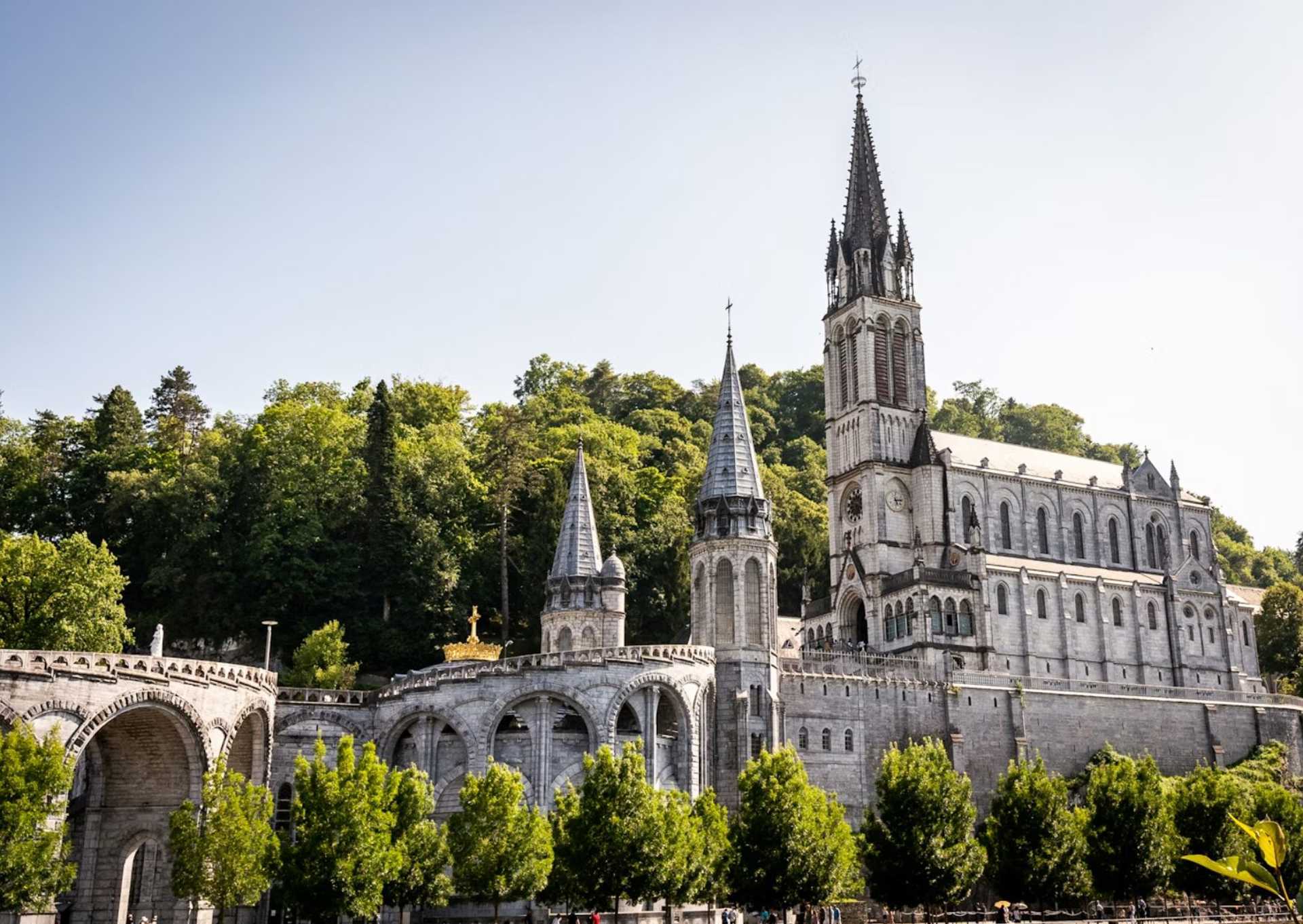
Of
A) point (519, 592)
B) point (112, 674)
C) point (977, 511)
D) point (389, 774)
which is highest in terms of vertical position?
point (977, 511)

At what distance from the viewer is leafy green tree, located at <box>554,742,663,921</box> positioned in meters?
39.5

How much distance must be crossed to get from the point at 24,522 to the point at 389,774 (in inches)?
1783

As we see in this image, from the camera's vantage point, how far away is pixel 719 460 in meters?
55.4

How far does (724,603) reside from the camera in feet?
175

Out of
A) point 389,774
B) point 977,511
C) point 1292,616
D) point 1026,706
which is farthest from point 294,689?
point 1292,616

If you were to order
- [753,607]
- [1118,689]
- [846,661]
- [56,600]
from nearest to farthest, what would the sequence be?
[753,607], [56,600], [846,661], [1118,689]

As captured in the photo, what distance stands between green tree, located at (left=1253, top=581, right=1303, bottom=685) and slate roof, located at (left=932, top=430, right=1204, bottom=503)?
28.1 feet

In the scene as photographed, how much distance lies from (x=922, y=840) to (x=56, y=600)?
3716 cm

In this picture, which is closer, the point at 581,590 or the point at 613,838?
the point at 613,838

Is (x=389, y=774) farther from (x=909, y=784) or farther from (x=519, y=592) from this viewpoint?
(x=519, y=592)

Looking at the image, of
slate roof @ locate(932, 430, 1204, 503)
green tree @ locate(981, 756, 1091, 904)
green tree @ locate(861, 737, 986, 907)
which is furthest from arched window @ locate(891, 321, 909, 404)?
green tree @ locate(861, 737, 986, 907)

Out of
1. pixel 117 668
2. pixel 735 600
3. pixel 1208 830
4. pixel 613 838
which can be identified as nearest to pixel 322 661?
pixel 735 600

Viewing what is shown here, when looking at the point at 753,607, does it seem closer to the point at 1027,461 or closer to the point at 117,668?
the point at 117,668

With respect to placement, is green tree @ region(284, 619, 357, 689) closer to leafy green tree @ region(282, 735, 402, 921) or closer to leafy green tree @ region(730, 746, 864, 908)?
leafy green tree @ region(282, 735, 402, 921)
